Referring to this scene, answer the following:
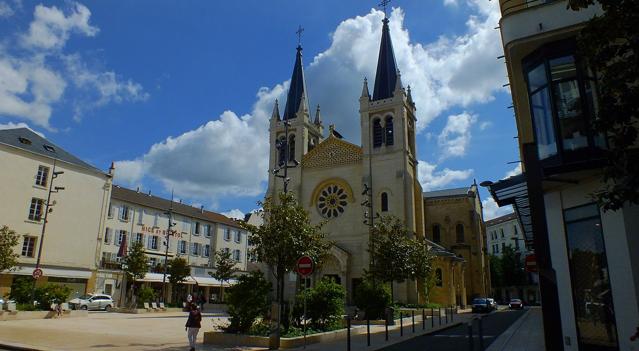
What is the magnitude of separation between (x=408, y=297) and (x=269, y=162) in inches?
814

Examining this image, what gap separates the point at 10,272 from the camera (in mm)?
32219

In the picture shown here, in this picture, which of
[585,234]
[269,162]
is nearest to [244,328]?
[585,234]

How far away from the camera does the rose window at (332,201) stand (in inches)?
1732

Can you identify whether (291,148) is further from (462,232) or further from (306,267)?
(306,267)

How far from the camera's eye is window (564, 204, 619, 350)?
852 cm

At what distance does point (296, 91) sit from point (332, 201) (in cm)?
1593

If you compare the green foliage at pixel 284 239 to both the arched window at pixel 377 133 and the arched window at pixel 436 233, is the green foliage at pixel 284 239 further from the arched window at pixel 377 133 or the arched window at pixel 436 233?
the arched window at pixel 436 233

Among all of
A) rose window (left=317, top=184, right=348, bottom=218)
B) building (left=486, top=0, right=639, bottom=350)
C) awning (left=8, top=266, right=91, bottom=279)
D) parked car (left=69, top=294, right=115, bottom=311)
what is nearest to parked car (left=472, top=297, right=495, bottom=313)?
rose window (left=317, top=184, right=348, bottom=218)

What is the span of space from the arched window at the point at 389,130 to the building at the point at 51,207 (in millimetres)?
26341

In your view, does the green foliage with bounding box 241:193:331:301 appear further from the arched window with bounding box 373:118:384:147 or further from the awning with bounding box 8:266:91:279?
the arched window with bounding box 373:118:384:147

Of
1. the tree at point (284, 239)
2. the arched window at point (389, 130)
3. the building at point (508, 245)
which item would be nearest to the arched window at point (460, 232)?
the arched window at point (389, 130)

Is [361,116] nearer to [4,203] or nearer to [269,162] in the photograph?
[269,162]

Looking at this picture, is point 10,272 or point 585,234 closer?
point 585,234

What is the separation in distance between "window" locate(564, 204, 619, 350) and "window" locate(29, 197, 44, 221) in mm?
37257
